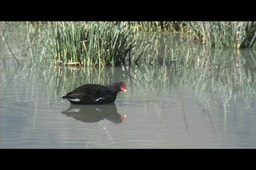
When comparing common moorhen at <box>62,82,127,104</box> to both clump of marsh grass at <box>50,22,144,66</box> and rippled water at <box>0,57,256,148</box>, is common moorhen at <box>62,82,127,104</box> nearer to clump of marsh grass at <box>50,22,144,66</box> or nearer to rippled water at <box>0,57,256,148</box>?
rippled water at <box>0,57,256,148</box>

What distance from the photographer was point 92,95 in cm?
837

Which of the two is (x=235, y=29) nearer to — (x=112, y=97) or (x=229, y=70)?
(x=229, y=70)

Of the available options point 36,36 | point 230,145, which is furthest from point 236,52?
point 230,145

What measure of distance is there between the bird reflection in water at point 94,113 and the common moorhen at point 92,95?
0.05m

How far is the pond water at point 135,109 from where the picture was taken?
6.84 metres

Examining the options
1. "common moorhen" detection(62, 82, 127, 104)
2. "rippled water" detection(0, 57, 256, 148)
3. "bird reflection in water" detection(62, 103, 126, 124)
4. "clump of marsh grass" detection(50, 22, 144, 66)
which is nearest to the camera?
"rippled water" detection(0, 57, 256, 148)

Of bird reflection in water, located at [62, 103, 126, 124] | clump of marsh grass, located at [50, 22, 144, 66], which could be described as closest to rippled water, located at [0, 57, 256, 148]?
bird reflection in water, located at [62, 103, 126, 124]

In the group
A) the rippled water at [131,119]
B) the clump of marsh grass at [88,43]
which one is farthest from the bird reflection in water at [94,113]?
the clump of marsh grass at [88,43]

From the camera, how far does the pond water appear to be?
684 cm

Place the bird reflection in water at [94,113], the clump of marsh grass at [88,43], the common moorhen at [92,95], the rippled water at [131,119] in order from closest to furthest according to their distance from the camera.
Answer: the rippled water at [131,119] < the bird reflection in water at [94,113] < the common moorhen at [92,95] < the clump of marsh grass at [88,43]

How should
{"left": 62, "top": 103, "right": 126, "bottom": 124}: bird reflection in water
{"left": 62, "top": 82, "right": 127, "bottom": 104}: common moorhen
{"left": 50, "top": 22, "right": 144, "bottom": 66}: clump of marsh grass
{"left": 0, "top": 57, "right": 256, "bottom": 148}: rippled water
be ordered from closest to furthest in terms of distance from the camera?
{"left": 0, "top": 57, "right": 256, "bottom": 148}: rippled water → {"left": 62, "top": 103, "right": 126, "bottom": 124}: bird reflection in water → {"left": 62, "top": 82, "right": 127, "bottom": 104}: common moorhen → {"left": 50, "top": 22, "right": 144, "bottom": 66}: clump of marsh grass

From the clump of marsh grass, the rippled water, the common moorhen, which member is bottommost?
the rippled water

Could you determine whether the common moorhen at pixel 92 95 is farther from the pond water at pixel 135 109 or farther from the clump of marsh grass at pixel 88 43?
the clump of marsh grass at pixel 88 43

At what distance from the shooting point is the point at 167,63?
39.6 ft
